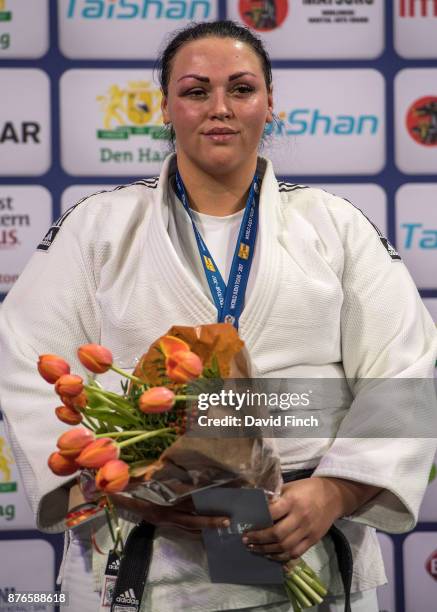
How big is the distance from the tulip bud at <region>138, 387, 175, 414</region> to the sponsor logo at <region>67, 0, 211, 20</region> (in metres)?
1.52

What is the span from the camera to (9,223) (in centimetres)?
242

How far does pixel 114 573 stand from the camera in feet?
4.82

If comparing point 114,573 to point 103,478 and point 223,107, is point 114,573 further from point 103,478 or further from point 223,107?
point 223,107

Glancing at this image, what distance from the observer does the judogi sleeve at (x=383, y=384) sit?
4.79 ft

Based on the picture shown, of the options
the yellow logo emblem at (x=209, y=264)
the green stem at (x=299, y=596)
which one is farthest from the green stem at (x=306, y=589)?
the yellow logo emblem at (x=209, y=264)

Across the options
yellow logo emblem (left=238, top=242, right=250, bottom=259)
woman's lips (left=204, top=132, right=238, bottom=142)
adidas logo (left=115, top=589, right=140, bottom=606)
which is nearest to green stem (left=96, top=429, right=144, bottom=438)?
adidas logo (left=115, top=589, right=140, bottom=606)

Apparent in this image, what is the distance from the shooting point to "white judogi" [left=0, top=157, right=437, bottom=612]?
1.45 meters

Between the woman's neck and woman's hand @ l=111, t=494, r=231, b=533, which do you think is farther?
the woman's neck

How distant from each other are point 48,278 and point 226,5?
113 cm

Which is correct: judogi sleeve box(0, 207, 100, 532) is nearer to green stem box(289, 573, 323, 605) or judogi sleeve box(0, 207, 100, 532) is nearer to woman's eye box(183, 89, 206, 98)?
woman's eye box(183, 89, 206, 98)

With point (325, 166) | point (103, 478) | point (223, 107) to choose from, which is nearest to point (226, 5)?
point (325, 166)

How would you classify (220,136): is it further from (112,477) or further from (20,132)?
(20,132)

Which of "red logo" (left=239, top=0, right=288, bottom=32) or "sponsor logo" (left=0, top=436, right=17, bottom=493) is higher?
"red logo" (left=239, top=0, right=288, bottom=32)

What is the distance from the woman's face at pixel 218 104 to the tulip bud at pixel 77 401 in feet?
1.84
